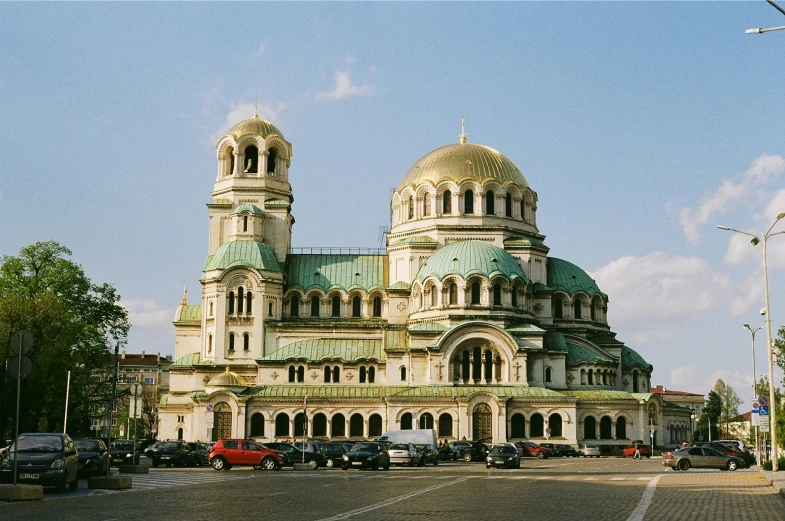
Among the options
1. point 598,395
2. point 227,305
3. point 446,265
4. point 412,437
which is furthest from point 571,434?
point 227,305

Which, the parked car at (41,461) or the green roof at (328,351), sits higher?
the green roof at (328,351)

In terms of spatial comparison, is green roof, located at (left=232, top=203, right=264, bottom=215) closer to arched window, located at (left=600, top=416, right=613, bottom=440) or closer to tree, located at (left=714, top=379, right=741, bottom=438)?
arched window, located at (left=600, top=416, right=613, bottom=440)

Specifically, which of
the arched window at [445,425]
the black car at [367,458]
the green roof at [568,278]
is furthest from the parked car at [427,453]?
the green roof at [568,278]

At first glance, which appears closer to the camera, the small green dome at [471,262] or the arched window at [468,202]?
the small green dome at [471,262]

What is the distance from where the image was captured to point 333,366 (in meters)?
83.1

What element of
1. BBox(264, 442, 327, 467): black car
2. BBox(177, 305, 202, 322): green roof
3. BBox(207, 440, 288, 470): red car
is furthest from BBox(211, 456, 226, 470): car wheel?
BBox(177, 305, 202, 322): green roof

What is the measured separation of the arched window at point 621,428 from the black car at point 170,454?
40395 mm

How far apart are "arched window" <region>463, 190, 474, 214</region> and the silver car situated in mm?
40045

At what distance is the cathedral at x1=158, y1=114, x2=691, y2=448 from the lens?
79.6 m

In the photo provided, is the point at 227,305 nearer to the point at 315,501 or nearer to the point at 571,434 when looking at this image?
the point at 571,434

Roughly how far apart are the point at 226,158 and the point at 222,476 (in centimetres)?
5415

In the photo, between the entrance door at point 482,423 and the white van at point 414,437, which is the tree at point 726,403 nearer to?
the entrance door at point 482,423

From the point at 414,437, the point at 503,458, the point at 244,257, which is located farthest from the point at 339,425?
the point at 503,458

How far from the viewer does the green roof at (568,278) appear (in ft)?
297
